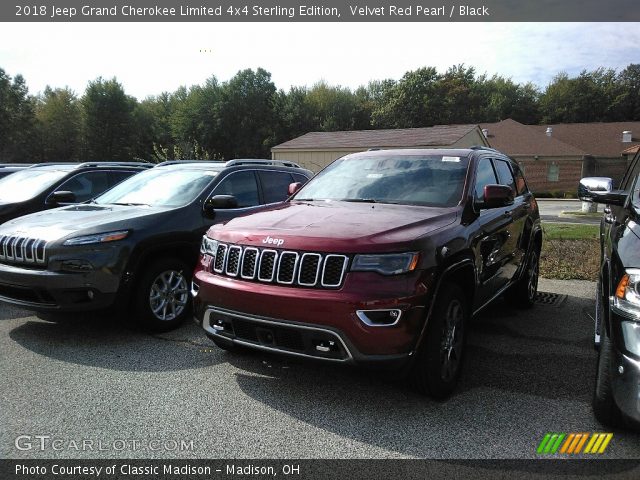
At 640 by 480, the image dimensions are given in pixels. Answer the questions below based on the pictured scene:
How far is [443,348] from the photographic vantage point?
3508 mm

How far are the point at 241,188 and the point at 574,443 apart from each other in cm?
439

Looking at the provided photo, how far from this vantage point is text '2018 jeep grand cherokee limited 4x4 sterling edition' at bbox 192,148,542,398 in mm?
3074

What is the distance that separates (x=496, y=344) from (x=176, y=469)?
3.24 meters

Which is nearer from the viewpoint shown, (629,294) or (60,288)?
(629,294)

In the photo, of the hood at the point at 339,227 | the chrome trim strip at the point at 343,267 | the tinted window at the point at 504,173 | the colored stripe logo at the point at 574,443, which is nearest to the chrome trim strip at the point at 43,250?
the hood at the point at 339,227

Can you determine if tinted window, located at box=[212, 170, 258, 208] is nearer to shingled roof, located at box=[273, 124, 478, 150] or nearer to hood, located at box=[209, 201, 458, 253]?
hood, located at box=[209, 201, 458, 253]

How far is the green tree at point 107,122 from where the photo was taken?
51156 mm

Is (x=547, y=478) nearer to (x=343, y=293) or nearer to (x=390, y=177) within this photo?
(x=343, y=293)

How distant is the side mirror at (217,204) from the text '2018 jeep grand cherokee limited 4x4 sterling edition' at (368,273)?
3.53 ft

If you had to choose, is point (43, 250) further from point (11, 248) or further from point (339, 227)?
point (339, 227)

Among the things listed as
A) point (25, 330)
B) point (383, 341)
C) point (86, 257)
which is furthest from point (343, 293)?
point (25, 330)

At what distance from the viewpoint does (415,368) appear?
3328 mm

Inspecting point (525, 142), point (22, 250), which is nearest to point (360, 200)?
point (22, 250)

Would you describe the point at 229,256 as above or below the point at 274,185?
below
